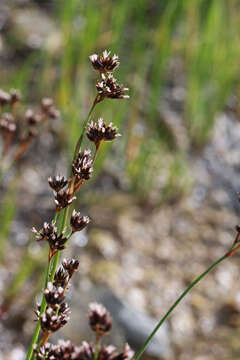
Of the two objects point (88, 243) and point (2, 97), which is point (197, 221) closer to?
point (88, 243)

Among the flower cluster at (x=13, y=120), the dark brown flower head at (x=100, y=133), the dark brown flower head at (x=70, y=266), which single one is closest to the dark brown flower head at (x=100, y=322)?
the dark brown flower head at (x=70, y=266)

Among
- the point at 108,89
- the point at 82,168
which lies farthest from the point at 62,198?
the point at 108,89

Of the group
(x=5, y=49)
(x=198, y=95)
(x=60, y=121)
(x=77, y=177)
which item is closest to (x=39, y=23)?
(x=5, y=49)

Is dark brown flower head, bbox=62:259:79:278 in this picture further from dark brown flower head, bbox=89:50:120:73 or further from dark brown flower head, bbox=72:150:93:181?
dark brown flower head, bbox=89:50:120:73

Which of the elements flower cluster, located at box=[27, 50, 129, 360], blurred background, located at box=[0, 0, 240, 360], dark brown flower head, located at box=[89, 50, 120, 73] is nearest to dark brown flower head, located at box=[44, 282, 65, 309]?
flower cluster, located at box=[27, 50, 129, 360]

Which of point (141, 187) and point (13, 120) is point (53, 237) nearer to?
point (13, 120)
